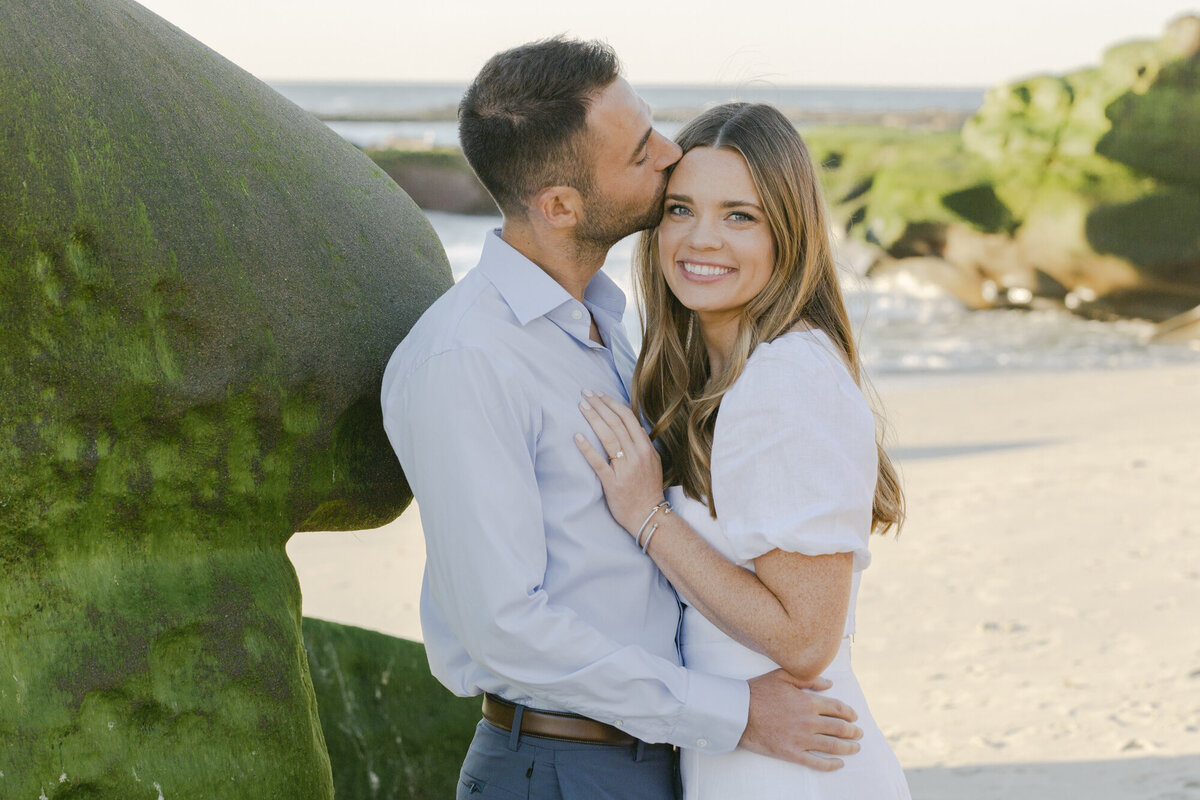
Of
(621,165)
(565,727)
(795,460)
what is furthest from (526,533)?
(621,165)

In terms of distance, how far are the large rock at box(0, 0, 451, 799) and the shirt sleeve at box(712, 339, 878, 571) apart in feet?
2.67

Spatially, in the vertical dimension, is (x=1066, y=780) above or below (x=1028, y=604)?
above

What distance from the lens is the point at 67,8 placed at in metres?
2.29

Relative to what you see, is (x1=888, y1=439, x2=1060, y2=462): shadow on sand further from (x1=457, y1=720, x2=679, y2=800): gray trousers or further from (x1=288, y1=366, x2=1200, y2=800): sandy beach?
(x1=457, y1=720, x2=679, y2=800): gray trousers

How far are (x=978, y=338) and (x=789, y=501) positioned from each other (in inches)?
611

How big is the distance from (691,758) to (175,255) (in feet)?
4.68

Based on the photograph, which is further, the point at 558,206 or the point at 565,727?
the point at 558,206

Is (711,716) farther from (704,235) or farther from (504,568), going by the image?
(704,235)

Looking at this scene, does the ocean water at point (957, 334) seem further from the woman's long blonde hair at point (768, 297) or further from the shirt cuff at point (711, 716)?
the shirt cuff at point (711, 716)

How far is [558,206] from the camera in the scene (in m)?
2.61

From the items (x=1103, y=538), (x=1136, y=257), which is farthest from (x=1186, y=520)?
(x=1136, y=257)

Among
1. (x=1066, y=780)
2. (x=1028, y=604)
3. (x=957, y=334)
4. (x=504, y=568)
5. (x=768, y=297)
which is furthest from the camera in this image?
(x=957, y=334)

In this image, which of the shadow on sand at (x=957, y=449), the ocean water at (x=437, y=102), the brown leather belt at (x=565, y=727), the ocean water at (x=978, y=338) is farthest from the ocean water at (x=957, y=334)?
the ocean water at (x=437, y=102)

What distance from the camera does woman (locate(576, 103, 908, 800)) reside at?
91.8 inches
